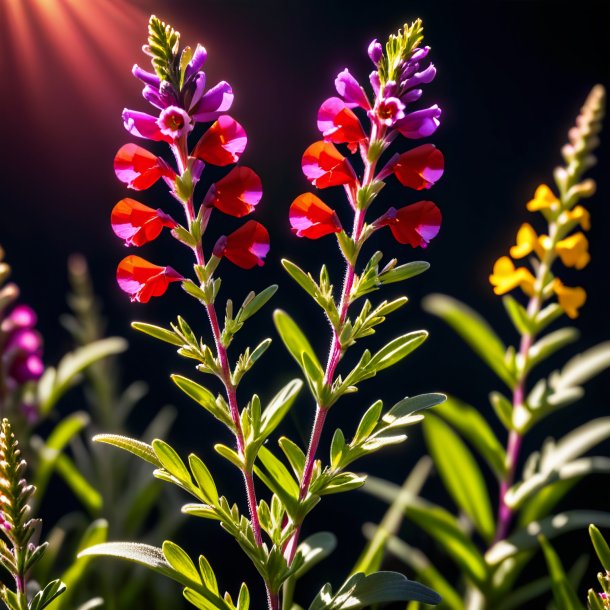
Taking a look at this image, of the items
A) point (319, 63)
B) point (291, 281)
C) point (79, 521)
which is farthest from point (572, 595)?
point (319, 63)

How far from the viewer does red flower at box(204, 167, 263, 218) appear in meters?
0.50

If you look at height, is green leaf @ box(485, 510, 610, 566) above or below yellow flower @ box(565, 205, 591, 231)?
below

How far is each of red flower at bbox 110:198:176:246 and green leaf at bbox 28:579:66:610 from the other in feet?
0.82

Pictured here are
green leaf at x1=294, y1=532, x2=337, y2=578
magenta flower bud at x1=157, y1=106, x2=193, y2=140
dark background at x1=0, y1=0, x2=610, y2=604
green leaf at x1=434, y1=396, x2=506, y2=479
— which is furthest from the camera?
dark background at x1=0, y1=0, x2=610, y2=604

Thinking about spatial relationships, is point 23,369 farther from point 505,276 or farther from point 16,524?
point 505,276

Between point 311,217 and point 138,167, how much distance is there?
0.39 ft

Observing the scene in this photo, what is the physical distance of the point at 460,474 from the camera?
1006 mm

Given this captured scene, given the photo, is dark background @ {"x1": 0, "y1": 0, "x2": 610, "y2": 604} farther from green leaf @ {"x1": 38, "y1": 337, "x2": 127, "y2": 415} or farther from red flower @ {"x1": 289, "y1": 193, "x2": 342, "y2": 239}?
red flower @ {"x1": 289, "y1": 193, "x2": 342, "y2": 239}

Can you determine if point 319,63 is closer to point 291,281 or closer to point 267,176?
point 267,176

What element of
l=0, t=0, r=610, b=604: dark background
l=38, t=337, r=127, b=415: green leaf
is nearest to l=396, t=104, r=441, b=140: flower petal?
l=38, t=337, r=127, b=415: green leaf

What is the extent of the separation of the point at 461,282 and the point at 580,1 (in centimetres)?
63

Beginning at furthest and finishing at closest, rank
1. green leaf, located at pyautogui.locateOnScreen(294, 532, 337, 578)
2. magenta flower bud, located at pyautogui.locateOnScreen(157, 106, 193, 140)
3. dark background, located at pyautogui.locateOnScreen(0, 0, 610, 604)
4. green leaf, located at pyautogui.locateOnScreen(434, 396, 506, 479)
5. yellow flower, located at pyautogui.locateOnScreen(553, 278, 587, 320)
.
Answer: dark background, located at pyautogui.locateOnScreen(0, 0, 610, 604) → green leaf, located at pyautogui.locateOnScreen(434, 396, 506, 479) → yellow flower, located at pyautogui.locateOnScreen(553, 278, 587, 320) → green leaf, located at pyautogui.locateOnScreen(294, 532, 337, 578) → magenta flower bud, located at pyautogui.locateOnScreen(157, 106, 193, 140)

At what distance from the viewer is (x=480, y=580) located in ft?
2.97

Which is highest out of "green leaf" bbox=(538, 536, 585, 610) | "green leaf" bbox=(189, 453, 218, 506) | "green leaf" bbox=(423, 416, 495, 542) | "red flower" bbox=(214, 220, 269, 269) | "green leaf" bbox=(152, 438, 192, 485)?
"red flower" bbox=(214, 220, 269, 269)
